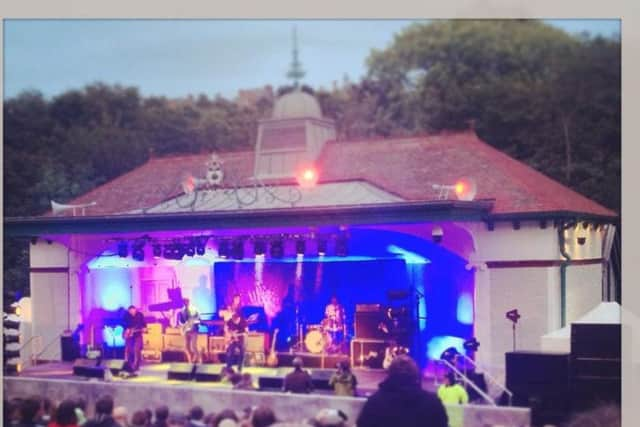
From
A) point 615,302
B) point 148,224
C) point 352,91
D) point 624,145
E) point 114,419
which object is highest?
point 352,91

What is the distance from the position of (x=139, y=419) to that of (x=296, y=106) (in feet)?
11.6

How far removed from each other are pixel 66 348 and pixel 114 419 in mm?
1370

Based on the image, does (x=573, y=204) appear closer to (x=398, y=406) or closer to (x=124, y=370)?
(x=398, y=406)

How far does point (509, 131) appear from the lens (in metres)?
11.0

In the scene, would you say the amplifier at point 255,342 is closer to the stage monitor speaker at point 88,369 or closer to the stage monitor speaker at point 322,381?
the stage monitor speaker at point 322,381

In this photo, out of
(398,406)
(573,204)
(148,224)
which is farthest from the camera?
(148,224)

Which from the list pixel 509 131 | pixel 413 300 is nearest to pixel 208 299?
pixel 413 300

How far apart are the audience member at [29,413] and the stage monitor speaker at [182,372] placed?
4.54 feet

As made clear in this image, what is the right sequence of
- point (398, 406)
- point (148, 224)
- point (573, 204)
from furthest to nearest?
point (148, 224), point (573, 204), point (398, 406)

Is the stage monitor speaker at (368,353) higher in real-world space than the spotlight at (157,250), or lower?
lower

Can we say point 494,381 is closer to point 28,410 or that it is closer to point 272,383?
point 272,383

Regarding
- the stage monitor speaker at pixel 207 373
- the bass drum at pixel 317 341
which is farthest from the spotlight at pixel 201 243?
the bass drum at pixel 317 341

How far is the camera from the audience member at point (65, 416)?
31.9 feet

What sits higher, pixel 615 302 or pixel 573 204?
pixel 573 204
